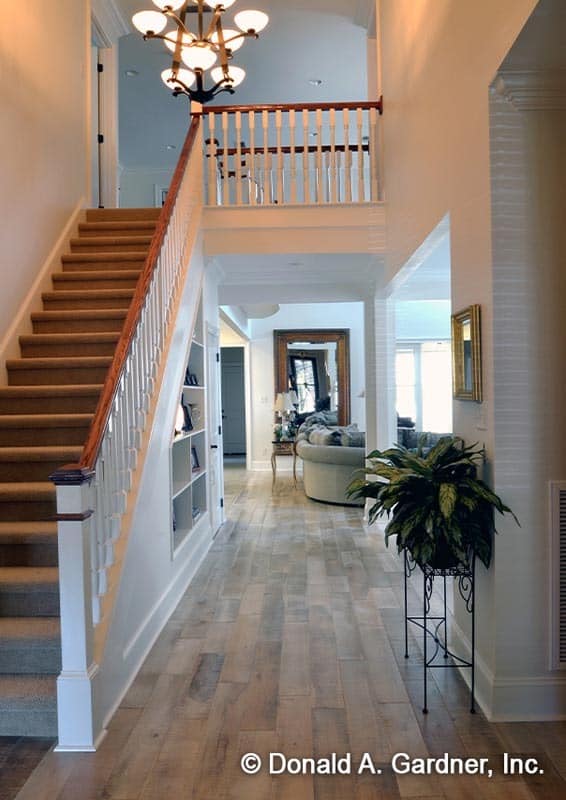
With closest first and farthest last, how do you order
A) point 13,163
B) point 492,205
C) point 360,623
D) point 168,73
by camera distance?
point 492,205, point 360,623, point 13,163, point 168,73

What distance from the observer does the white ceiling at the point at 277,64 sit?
20.4 feet

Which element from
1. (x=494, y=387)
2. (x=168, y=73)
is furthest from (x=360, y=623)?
(x=168, y=73)

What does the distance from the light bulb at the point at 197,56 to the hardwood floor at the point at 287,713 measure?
12.9ft

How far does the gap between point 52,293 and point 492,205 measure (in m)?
3.35

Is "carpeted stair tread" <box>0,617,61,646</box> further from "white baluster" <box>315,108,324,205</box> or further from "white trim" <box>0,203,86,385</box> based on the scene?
"white baluster" <box>315,108,324,205</box>

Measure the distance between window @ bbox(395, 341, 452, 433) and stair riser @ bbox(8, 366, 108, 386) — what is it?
8635 millimetres

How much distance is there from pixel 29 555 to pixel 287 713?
1.46 meters

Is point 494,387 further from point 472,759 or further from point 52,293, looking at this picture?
point 52,293

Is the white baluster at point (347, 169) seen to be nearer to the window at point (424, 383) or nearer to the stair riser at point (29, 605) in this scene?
the stair riser at point (29, 605)

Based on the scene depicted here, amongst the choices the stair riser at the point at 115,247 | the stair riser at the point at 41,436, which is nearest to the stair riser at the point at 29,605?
the stair riser at the point at 41,436

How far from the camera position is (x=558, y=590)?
2.39 metres

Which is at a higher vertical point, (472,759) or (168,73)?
(168,73)

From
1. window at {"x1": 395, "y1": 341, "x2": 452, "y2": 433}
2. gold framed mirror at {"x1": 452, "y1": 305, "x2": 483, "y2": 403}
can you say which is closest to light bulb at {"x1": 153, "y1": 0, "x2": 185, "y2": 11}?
gold framed mirror at {"x1": 452, "y1": 305, "x2": 483, "y2": 403}

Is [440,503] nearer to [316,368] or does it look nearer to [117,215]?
[117,215]
